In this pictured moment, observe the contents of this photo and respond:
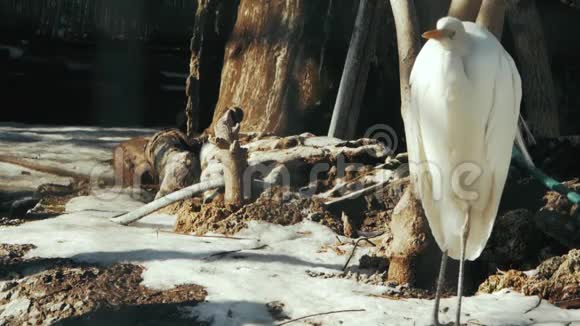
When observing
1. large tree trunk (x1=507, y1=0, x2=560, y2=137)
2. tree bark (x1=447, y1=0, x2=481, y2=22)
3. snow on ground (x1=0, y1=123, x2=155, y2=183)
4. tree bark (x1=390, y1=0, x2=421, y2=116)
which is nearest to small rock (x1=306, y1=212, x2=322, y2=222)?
tree bark (x1=390, y1=0, x2=421, y2=116)

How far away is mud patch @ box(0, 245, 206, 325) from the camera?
13.9 feet

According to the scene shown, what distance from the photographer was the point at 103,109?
9352mm

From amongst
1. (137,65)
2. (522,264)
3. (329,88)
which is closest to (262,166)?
(329,88)

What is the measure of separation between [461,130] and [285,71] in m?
2.60

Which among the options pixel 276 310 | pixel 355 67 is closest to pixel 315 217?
pixel 276 310

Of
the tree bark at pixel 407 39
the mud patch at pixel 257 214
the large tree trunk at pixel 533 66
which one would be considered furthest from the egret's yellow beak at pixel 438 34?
the large tree trunk at pixel 533 66

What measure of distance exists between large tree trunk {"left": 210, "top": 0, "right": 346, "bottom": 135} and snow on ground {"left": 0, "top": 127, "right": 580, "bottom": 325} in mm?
1127

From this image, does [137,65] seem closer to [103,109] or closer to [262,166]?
[103,109]

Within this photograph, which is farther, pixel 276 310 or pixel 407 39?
pixel 407 39

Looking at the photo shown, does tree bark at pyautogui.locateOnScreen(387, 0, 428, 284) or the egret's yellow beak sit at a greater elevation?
the egret's yellow beak

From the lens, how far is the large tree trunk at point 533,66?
675 cm

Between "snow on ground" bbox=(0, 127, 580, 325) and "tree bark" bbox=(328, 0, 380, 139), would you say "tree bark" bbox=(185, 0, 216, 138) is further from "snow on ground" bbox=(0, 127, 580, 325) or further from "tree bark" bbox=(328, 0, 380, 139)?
"snow on ground" bbox=(0, 127, 580, 325)

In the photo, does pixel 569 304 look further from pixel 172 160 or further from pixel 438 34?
pixel 172 160

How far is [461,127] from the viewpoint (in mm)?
4051
